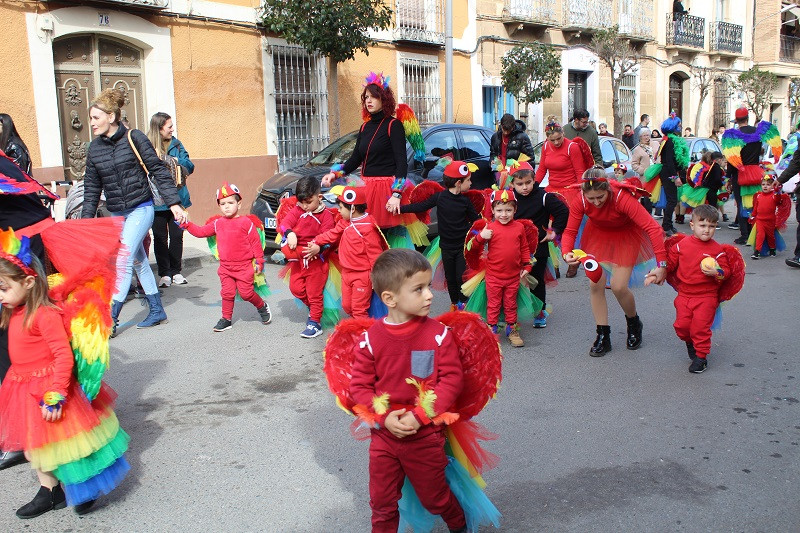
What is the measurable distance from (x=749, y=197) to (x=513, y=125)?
4.03m

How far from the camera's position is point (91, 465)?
3.63 m

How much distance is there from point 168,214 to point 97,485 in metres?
5.86

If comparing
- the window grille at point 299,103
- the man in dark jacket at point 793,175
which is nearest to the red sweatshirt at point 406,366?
the man in dark jacket at point 793,175

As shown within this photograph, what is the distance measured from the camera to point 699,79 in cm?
3166

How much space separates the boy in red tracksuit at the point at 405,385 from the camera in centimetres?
303

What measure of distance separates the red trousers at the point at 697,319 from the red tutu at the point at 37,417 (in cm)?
406

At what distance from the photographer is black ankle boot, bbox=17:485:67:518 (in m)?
3.69

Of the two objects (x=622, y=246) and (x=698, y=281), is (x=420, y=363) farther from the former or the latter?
(x=622, y=246)

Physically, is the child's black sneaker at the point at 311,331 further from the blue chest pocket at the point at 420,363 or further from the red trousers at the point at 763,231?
the red trousers at the point at 763,231

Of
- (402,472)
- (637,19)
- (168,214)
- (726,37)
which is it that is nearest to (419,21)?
(168,214)

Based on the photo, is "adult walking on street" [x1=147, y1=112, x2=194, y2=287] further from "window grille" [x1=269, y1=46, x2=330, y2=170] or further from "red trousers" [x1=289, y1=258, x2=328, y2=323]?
"window grille" [x1=269, y1=46, x2=330, y2=170]

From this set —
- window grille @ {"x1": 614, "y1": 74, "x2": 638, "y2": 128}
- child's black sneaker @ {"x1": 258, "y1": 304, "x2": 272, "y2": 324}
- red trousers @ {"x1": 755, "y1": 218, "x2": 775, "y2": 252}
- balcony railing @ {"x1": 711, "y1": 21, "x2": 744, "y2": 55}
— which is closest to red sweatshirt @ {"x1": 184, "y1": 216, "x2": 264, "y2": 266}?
child's black sneaker @ {"x1": 258, "y1": 304, "x2": 272, "y2": 324}

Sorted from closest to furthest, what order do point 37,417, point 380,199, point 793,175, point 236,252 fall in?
point 37,417 < point 380,199 < point 236,252 < point 793,175

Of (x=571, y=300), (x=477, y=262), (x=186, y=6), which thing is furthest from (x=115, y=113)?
(x=186, y=6)
